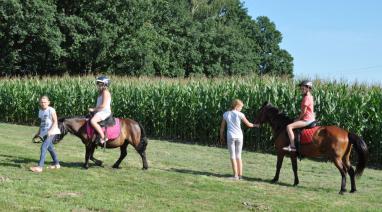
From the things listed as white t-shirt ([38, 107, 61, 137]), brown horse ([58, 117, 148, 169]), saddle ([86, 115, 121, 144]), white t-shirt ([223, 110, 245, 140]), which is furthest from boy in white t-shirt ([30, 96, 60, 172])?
white t-shirt ([223, 110, 245, 140])

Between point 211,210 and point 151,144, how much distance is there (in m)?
11.9

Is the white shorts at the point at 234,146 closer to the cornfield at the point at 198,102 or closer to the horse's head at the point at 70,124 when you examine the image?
the horse's head at the point at 70,124

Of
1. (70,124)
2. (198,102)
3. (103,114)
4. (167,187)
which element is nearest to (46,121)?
(70,124)

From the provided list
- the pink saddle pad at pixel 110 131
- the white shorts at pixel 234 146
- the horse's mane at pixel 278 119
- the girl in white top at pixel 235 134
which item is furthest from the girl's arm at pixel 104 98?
the horse's mane at pixel 278 119

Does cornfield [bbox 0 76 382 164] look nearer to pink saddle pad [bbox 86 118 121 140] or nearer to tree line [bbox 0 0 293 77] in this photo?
pink saddle pad [bbox 86 118 121 140]

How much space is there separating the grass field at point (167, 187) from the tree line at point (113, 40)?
89.0 ft

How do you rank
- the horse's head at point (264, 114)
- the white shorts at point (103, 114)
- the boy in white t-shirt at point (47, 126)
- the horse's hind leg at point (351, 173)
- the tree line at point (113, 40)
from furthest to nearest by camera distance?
the tree line at point (113, 40)
the horse's head at point (264, 114)
the white shorts at point (103, 114)
the boy in white t-shirt at point (47, 126)
the horse's hind leg at point (351, 173)

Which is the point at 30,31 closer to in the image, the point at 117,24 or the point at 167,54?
the point at 117,24

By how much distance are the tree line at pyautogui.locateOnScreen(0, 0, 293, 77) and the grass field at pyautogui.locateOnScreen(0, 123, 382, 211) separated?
27.1 metres

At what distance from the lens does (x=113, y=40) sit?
4941 cm

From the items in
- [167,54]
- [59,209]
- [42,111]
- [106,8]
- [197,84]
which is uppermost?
[106,8]

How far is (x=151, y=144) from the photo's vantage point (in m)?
20.2

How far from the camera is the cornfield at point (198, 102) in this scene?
59.5 feet

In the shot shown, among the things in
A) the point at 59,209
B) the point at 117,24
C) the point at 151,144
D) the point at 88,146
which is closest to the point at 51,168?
the point at 88,146
